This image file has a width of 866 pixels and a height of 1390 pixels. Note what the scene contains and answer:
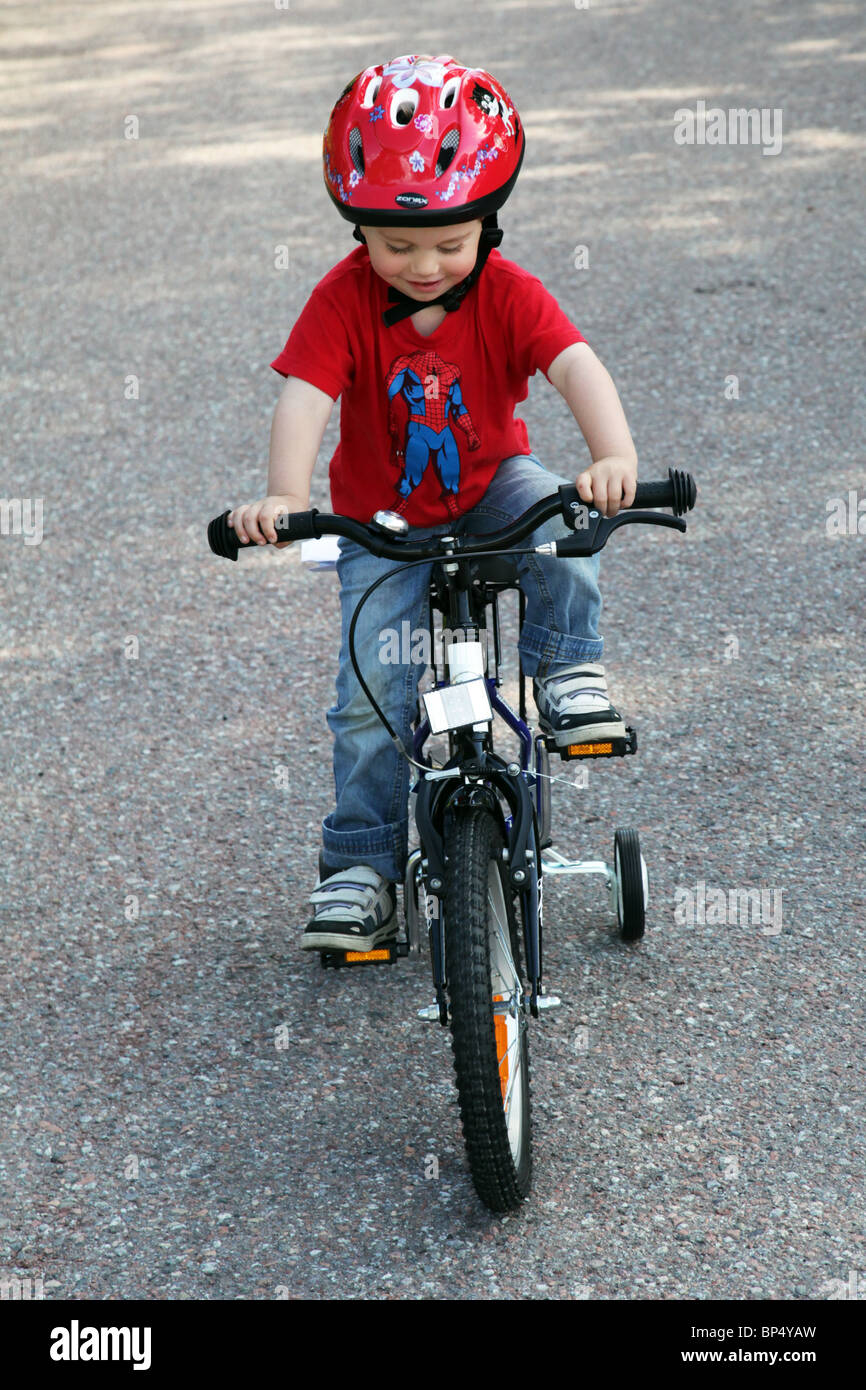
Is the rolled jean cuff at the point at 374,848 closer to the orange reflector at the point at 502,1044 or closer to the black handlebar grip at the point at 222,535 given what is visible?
the orange reflector at the point at 502,1044

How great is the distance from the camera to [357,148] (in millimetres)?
2598

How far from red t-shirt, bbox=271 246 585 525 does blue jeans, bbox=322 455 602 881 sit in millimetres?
90

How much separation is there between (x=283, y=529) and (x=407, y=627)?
57cm

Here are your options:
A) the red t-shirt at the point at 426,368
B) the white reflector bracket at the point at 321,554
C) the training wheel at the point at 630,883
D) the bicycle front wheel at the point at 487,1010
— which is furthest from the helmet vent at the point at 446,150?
the training wheel at the point at 630,883

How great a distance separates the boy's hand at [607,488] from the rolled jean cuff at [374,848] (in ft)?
3.38

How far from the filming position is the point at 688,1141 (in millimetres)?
2844

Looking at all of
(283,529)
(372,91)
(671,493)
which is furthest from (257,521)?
(372,91)

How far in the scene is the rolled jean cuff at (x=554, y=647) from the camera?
3.04 m

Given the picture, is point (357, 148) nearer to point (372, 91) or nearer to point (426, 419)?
point (372, 91)

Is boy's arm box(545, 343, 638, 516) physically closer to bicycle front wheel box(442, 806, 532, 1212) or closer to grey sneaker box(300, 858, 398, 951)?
bicycle front wheel box(442, 806, 532, 1212)

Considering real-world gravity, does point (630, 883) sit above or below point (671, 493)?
below

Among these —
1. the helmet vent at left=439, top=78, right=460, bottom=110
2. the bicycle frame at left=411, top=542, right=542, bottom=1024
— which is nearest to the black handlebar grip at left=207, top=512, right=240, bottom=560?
the bicycle frame at left=411, top=542, right=542, bottom=1024

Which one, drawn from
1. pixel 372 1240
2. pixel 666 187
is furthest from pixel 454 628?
pixel 666 187
